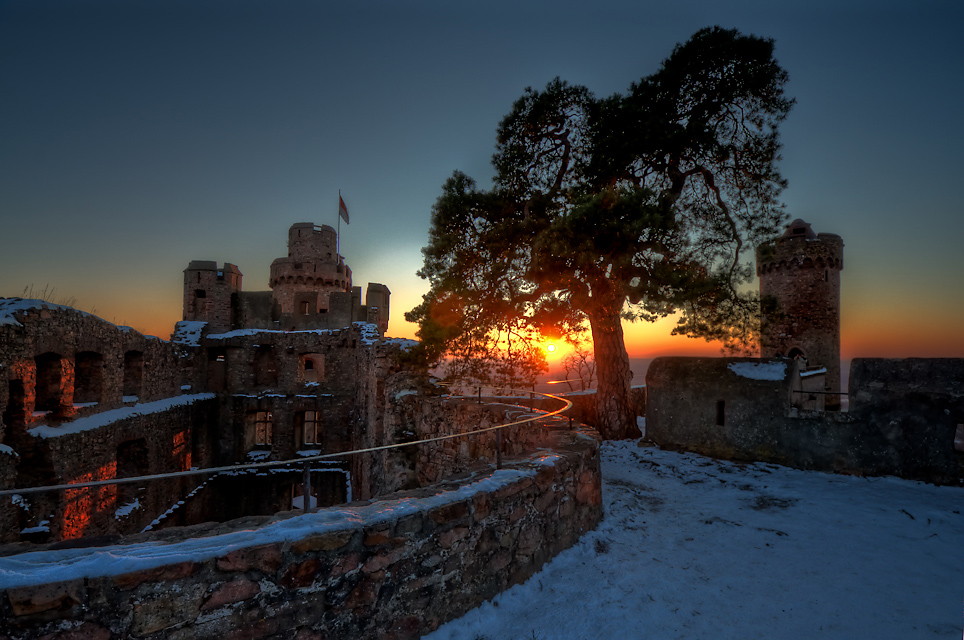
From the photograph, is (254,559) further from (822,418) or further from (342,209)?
(342,209)

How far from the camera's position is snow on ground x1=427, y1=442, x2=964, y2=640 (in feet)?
11.8

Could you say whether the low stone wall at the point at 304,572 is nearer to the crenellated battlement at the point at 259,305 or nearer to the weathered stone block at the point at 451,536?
the weathered stone block at the point at 451,536

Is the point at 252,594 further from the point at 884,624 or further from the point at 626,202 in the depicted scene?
the point at 626,202

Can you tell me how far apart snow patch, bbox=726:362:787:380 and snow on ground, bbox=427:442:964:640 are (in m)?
2.22

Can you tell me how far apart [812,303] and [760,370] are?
18450 mm

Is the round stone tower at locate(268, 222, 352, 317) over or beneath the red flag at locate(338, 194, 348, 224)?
beneath

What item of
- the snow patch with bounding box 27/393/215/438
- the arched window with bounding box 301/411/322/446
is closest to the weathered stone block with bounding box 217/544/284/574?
the snow patch with bounding box 27/393/215/438

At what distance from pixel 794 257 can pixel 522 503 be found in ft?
83.8

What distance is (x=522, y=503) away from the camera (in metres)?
4.48

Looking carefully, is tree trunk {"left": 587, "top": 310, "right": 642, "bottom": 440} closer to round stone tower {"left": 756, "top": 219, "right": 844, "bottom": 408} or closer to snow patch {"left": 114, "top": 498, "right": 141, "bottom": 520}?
round stone tower {"left": 756, "top": 219, "right": 844, "bottom": 408}

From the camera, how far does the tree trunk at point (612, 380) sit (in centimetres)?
1195

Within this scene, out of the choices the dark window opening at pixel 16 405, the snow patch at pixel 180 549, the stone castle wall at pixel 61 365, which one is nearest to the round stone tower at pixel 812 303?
the snow patch at pixel 180 549

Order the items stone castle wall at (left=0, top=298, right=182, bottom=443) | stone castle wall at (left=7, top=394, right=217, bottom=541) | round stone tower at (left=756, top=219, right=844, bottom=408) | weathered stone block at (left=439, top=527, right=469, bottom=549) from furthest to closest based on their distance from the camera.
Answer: round stone tower at (left=756, top=219, right=844, bottom=408)
stone castle wall at (left=7, top=394, right=217, bottom=541)
stone castle wall at (left=0, top=298, right=182, bottom=443)
weathered stone block at (left=439, top=527, right=469, bottom=549)

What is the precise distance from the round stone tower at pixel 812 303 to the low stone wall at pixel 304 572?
78.0 ft
